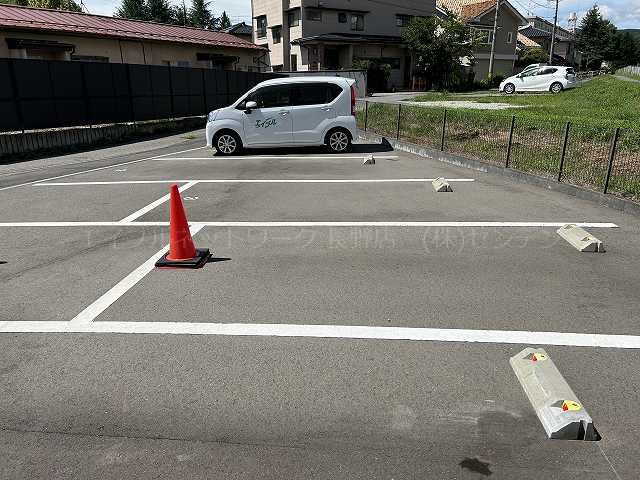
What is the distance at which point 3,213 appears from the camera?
309 inches

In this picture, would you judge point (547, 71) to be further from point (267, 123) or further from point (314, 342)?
point (314, 342)

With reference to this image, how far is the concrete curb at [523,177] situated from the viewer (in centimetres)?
752

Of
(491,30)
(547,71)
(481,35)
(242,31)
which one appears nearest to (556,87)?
(547,71)

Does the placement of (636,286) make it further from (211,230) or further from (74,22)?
(74,22)

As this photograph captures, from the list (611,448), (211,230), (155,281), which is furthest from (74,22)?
(611,448)

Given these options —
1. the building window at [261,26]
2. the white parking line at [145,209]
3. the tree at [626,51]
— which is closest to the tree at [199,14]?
the building window at [261,26]

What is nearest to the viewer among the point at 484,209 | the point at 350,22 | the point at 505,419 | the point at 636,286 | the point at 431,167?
the point at 505,419

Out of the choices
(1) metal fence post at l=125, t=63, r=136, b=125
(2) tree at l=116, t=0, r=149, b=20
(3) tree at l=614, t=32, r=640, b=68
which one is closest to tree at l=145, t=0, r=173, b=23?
(2) tree at l=116, t=0, r=149, b=20

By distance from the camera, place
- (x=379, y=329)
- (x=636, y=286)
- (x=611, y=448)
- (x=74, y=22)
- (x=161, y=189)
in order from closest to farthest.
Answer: (x=611, y=448) → (x=379, y=329) → (x=636, y=286) → (x=161, y=189) → (x=74, y=22)

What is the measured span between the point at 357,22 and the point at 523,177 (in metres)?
40.3

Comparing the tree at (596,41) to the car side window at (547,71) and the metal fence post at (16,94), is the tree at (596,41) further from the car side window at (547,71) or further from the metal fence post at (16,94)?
the metal fence post at (16,94)

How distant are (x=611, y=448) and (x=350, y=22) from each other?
47091mm

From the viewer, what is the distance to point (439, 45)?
41.9 meters

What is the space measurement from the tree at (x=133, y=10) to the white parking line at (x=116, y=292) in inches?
3017
